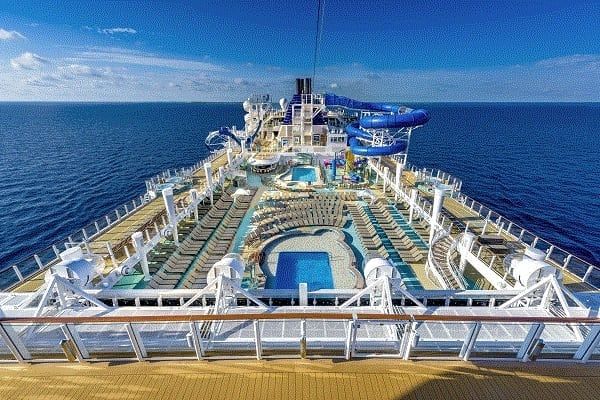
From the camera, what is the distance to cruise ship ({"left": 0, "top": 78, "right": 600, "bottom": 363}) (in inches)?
300

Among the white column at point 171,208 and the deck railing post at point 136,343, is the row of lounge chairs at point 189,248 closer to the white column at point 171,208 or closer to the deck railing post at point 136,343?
the white column at point 171,208

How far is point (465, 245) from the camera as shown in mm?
17297

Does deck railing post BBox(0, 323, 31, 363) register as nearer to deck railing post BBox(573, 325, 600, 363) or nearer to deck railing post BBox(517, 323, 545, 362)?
deck railing post BBox(517, 323, 545, 362)

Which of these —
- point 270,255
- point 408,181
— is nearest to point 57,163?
point 270,255

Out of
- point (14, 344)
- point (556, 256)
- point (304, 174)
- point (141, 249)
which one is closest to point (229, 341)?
point (14, 344)

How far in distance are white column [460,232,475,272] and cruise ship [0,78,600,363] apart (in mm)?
81

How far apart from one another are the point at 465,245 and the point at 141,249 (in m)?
19.6

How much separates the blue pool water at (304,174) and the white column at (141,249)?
2221 cm

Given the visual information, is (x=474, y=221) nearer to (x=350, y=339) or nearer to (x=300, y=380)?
(x=350, y=339)

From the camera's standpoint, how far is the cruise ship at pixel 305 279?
25.0 feet

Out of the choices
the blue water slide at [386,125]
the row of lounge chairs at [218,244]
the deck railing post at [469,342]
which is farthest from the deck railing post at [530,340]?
the blue water slide at [386,125]

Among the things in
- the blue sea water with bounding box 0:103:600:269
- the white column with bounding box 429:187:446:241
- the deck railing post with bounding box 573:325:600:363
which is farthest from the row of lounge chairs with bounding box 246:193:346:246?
the blue sea water with bounding box 0:103:600:269

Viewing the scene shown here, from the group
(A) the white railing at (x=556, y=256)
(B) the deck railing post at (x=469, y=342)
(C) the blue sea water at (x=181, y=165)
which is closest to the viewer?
(B) the deck railing post at (x=469, y=342)

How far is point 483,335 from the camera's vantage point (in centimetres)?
870
